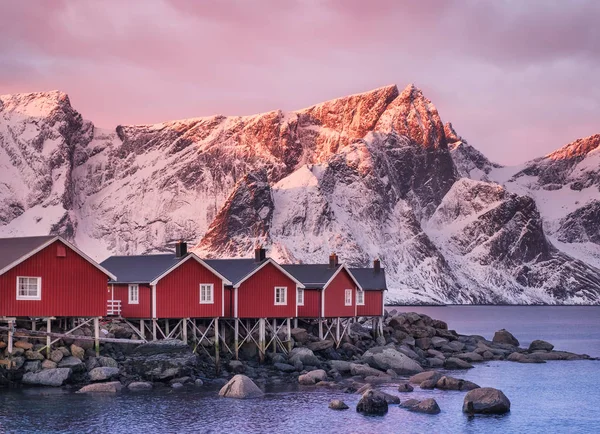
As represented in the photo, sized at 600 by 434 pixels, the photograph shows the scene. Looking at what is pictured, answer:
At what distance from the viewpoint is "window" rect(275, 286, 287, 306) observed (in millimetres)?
73750

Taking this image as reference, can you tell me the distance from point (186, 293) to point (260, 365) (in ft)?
25.6

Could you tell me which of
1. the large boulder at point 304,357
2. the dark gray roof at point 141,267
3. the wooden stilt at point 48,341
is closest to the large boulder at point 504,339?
the large boulder at point 304,357

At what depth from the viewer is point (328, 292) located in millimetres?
80188

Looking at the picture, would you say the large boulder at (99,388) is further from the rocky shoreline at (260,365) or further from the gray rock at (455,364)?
the gray rock at (455,364)

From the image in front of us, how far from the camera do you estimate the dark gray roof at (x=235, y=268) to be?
2852 inches

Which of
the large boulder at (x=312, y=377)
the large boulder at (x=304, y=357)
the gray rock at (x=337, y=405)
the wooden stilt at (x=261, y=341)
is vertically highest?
the wooden stilt at (x=261, y=341)

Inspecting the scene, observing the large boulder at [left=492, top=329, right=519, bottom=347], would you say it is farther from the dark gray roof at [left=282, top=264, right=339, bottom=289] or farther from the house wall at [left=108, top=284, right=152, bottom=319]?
the house wall at [left=108, top=284, right=152, bottom=319]

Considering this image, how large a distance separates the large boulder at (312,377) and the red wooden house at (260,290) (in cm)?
854

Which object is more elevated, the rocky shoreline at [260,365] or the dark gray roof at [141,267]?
the dark gray roof at [141,267]

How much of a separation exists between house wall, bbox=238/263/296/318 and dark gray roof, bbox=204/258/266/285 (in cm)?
60

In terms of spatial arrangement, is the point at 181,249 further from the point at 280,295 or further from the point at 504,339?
the point at 504,339

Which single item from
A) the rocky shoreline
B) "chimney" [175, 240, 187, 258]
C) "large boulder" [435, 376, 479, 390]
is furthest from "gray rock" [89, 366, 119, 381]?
"large boulder" [435, 376, 479, 390]

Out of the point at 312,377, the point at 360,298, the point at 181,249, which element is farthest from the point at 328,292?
the point at 312,377

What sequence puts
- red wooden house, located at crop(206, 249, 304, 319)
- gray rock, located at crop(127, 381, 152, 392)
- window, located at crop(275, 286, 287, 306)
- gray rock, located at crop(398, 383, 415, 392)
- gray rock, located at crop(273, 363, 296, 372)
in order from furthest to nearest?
window, located at crop(275, 286, 287, 306) → red wooden house, located at crop(206, 249, 304, 319) → gray rock, located at crop(273, 363, 296, 372) → gray rock, located at crop(398, 383, 415, 392) → gray rock, located at crop(127, 381, 152, 392)
